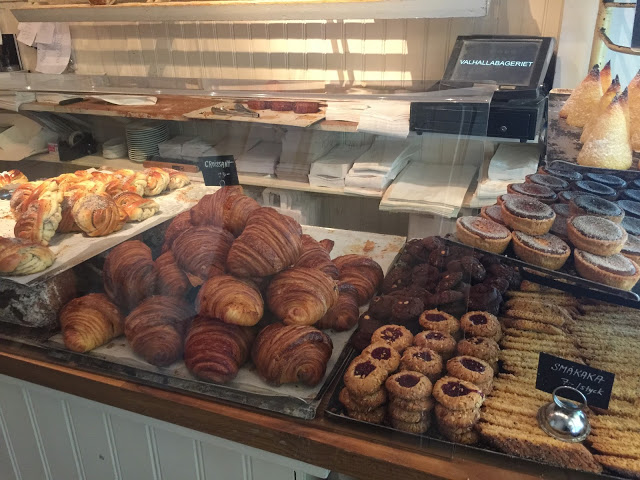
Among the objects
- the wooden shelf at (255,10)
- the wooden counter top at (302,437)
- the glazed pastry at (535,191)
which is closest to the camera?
the wooden counter top at (302,437)

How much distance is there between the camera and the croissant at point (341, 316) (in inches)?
41.3

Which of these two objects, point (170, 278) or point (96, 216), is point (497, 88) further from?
point (96, 216)

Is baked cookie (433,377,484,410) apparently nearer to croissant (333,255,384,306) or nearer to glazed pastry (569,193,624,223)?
croissant (333,255,384,306)

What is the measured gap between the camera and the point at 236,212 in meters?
1.08

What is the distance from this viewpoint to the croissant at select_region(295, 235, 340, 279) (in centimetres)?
106

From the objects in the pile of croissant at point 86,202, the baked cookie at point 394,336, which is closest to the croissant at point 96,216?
the pile of croissant at point 86,202

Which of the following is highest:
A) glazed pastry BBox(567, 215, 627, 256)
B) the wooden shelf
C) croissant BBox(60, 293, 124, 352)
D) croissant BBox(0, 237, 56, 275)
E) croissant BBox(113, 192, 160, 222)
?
the wooden shelf

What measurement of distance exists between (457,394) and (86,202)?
936 millimetres

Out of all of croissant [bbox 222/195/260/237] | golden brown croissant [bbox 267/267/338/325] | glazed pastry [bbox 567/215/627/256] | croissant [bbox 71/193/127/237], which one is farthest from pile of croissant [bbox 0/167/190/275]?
glazed pastry [bbox 567/215/627/256]

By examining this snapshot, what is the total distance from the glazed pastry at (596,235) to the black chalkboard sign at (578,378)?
0.22 m

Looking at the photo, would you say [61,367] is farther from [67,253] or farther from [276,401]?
[276,401]

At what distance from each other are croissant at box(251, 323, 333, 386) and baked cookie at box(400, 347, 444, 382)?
15 cm

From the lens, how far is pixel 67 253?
1.16 meters

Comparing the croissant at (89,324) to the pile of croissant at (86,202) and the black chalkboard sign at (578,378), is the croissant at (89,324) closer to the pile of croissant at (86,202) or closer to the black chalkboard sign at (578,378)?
the pile of croissant at (86,202)
